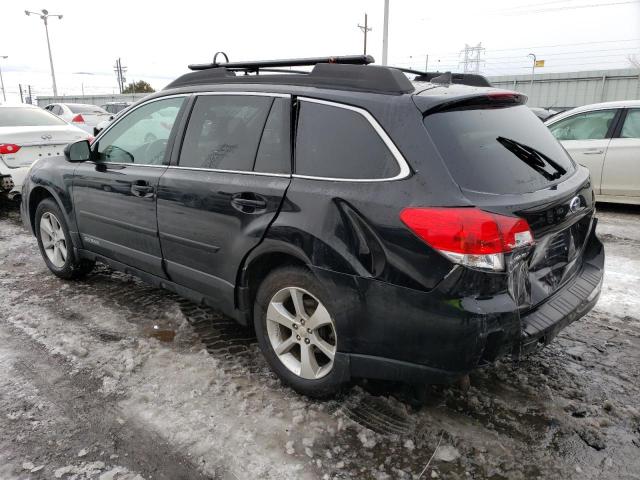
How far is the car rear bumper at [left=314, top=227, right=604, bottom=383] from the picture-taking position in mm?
2123

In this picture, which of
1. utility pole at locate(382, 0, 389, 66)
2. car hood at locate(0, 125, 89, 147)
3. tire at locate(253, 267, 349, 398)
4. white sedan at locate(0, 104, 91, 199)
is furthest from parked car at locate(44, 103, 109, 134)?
tire at locate(253, 267, 349, 398)

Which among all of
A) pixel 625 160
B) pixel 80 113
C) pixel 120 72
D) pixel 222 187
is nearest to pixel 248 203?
pixel 222 187

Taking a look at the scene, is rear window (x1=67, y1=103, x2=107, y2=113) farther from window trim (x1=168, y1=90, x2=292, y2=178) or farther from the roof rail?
window trim (x1=168, y1=90, x2=292, y2=178)

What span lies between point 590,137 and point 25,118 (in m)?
8.75

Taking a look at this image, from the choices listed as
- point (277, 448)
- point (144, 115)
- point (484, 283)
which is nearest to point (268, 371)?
point (277, 448)

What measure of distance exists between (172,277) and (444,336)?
2.07 meters

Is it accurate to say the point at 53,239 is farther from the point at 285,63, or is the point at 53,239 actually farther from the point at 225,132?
the point at 285,63

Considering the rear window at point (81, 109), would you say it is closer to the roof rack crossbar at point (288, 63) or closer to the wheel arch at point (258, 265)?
the roof rack crossbar at point (288, 63)

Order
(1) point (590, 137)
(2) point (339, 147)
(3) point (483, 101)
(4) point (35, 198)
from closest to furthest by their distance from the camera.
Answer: (2) point (339, 147)
(3) point (483, 101)
(4) point (35, 198)
(1) point (590, 137)

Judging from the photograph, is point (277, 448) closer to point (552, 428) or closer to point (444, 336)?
point (444, 336)

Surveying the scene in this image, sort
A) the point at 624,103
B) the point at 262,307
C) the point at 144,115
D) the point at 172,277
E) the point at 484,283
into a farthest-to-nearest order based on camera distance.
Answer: the point at 624,103 → the point at 144,115 → the point at 172,277 → the point at 262,307 → the point at 484,283

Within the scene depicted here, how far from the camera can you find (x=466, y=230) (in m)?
2.09

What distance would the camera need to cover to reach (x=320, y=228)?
2459 millimetres

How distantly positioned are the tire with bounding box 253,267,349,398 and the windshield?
678 cm
